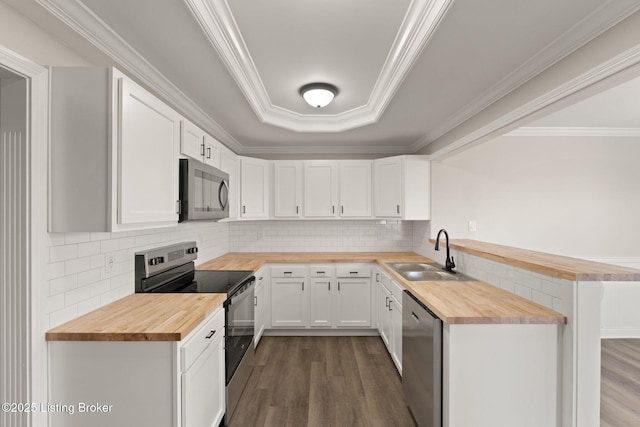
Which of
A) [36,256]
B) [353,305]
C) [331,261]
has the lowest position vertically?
[353,305]

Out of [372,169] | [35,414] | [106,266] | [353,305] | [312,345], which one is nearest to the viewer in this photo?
[35,414]

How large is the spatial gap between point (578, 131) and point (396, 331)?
10.7ft

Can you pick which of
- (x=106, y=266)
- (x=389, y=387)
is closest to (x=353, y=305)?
(x=389, y=387)

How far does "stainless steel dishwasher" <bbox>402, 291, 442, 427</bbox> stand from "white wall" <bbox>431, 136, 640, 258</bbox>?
1.90 m

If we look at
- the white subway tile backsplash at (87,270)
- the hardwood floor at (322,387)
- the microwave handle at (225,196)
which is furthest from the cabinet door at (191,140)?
the hardwood floor at (322,387)

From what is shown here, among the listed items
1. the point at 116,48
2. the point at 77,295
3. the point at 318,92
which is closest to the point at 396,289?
the point at 318,92

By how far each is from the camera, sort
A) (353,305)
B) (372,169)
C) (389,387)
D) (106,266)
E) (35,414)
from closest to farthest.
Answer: (35,414) < (106,266) < (389,387) < (353,305) < (372,169)

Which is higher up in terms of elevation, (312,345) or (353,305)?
(353,305)

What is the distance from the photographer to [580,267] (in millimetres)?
1704

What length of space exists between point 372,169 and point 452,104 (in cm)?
151

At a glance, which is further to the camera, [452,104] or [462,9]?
[452,104]

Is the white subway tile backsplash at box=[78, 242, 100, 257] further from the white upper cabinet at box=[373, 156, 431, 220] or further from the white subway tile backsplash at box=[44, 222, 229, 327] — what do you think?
the white upper cabinet at box=[373, 156, 431, 220]

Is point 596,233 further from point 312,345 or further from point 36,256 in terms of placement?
point 36,256

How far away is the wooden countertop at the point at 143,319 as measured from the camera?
141 centimetres
